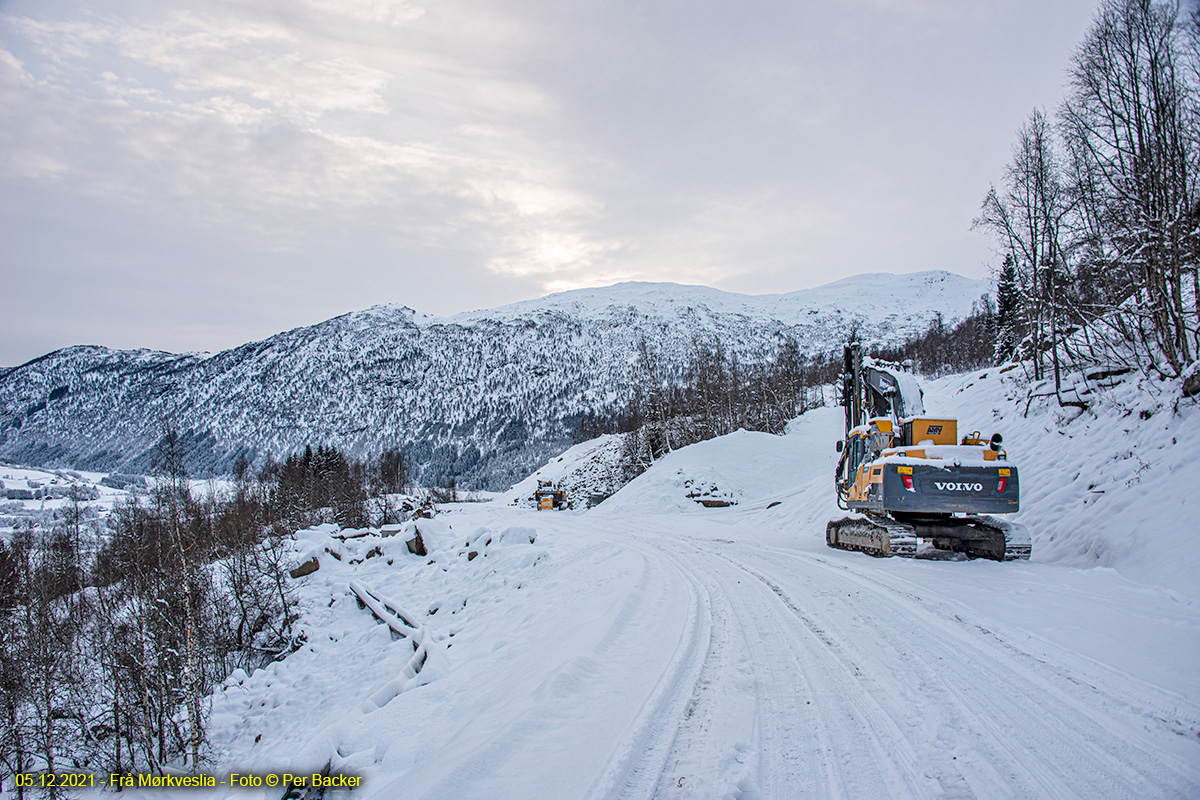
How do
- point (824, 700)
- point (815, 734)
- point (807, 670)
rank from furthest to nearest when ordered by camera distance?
point (807, 670), point (824, 700), point (815, 734)

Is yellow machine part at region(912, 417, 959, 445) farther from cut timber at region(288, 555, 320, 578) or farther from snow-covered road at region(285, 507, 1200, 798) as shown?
cut timber at region(288, 555, 320, 578)

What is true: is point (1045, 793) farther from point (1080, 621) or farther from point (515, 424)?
point (515, 424)

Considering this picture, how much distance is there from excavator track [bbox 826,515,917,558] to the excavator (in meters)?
0.02

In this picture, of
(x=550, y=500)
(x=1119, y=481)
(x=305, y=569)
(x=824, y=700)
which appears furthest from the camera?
(x=550, y=500)

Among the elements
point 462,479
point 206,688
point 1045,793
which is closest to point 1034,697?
point 1045,793

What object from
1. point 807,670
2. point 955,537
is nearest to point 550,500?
point 955,537

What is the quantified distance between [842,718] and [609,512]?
94.2 ft

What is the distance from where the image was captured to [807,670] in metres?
5.34

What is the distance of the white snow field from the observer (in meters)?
3.64

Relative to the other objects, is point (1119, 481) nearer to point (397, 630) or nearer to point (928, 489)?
point (928, 489)

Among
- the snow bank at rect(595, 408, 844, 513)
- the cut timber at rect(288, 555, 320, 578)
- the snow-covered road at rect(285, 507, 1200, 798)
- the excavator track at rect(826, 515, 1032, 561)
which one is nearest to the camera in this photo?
the snow-covered road at rect(285, 507, 1200, 798)

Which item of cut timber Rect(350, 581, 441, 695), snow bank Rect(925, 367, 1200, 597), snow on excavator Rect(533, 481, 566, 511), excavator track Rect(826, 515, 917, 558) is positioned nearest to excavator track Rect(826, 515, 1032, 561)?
excavator track Rect(826, 515, 917, 558)

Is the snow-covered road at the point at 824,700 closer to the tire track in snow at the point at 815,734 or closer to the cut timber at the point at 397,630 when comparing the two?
the tire track in snow at the point at 815,734

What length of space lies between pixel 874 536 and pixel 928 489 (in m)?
1.72
